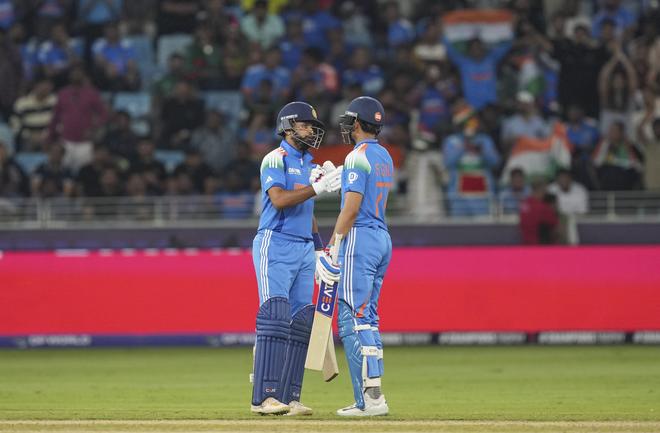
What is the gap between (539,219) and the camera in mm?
18719

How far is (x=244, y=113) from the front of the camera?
837 inches

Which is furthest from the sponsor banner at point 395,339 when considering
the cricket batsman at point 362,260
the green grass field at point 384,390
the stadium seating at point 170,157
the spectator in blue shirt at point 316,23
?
the cricket batsman at point 362,260

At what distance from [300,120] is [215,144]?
32.9 feet

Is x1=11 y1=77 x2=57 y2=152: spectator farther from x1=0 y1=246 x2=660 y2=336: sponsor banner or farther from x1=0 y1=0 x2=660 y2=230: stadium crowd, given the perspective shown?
x1=0 y1=246 x2=660 y2=336: sponsor banner

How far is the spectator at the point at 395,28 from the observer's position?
22266 mm

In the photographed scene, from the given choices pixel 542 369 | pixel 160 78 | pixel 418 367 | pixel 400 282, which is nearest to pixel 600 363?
pixel 542 369

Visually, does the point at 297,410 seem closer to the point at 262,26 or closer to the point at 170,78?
the point at 170,78

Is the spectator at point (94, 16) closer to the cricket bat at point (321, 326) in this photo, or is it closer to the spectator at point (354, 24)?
the spectator at point (354, 24)

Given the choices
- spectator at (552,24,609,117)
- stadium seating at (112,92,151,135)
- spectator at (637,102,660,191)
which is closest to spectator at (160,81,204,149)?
stadium seating at (112,92,151,135)

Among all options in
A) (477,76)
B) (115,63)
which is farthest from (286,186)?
(115,63)

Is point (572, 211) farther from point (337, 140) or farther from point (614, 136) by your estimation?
point (337, 140)

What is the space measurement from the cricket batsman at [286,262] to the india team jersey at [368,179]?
4.2 inches

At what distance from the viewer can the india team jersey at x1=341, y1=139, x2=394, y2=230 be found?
34.3 feet

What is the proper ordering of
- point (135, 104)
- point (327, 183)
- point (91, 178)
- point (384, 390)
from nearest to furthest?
point (327, 183), point (384, 390), point (91, 178), point (135, 104)
